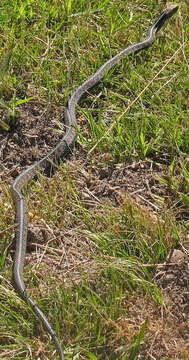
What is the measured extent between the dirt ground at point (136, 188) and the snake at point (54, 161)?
108 millimetres

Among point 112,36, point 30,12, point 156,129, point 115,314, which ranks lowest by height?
point 115,314

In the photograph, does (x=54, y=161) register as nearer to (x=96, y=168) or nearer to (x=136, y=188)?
(x=96, y=168)

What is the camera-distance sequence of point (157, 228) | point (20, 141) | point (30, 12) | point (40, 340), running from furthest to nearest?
point (30, 12)
point (20, 141)
point (157, 228)
point (40, 340)

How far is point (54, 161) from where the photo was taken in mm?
4898

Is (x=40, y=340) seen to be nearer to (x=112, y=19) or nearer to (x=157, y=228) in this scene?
(x=157, y=228)

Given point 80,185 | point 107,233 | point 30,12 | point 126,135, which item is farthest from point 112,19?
point 107,233

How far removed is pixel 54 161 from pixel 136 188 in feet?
2.39

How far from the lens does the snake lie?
381 centimetres

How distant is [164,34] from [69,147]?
1774mm

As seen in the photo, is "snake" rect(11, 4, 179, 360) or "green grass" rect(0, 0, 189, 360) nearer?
"green grass" rect(0, 0, 189, 360)

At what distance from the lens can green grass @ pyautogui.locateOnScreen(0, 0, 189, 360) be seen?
3707 mm

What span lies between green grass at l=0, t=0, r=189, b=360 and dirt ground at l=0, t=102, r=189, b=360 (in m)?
0.05

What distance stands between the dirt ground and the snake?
11cm

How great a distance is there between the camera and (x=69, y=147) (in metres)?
4.96
